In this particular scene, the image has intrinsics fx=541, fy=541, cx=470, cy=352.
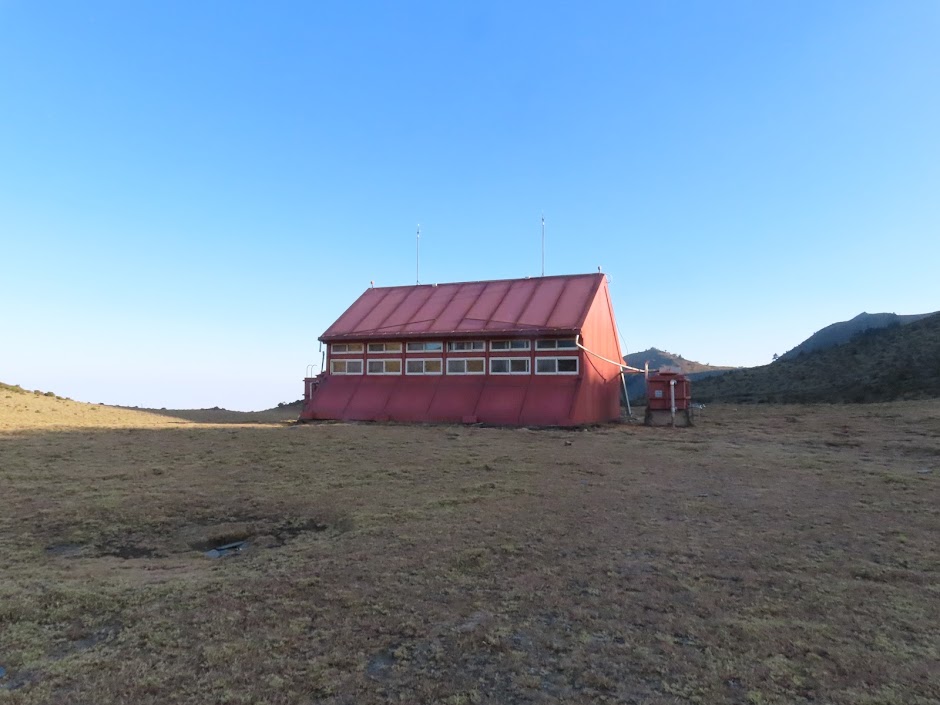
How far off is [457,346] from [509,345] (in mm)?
1947

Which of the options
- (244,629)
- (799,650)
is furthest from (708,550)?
(244,629)

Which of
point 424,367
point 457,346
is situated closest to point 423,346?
point 424,367

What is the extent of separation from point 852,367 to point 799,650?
122 ft

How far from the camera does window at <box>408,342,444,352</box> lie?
19.7m

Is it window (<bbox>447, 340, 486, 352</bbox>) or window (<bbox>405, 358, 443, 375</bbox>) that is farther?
window (<bbox>405, 358, 443, 375</bbox>)

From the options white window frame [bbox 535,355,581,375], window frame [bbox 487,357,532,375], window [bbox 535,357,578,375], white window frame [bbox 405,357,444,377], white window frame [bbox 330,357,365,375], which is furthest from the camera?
white window frame [bbox 330,357,365,375]

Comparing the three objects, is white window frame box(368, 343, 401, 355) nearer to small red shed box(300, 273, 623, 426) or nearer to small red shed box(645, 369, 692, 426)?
small red shed box(300, 273, 623, 426)

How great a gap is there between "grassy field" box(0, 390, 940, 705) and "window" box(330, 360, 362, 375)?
447 inches

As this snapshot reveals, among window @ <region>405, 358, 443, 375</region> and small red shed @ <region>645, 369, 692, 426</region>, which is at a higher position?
window @ <region>405, 358, 443, 375</region>

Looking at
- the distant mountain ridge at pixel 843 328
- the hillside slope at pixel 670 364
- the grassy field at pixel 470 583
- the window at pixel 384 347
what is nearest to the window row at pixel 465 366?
the window at pixel 384 347

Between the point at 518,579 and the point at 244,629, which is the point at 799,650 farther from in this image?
the point at 244,629

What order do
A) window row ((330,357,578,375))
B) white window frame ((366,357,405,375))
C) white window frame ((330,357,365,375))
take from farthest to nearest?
white window frame ((330,357,365,375)) → white window frame ((366,357,405,375)) → window row ((330,357,578,375))

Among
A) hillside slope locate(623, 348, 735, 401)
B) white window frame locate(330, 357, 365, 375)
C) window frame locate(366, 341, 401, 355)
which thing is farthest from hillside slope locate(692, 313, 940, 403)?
white window frame locate(330, 357, 365, 375)

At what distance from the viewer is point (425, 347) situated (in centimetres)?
1995
